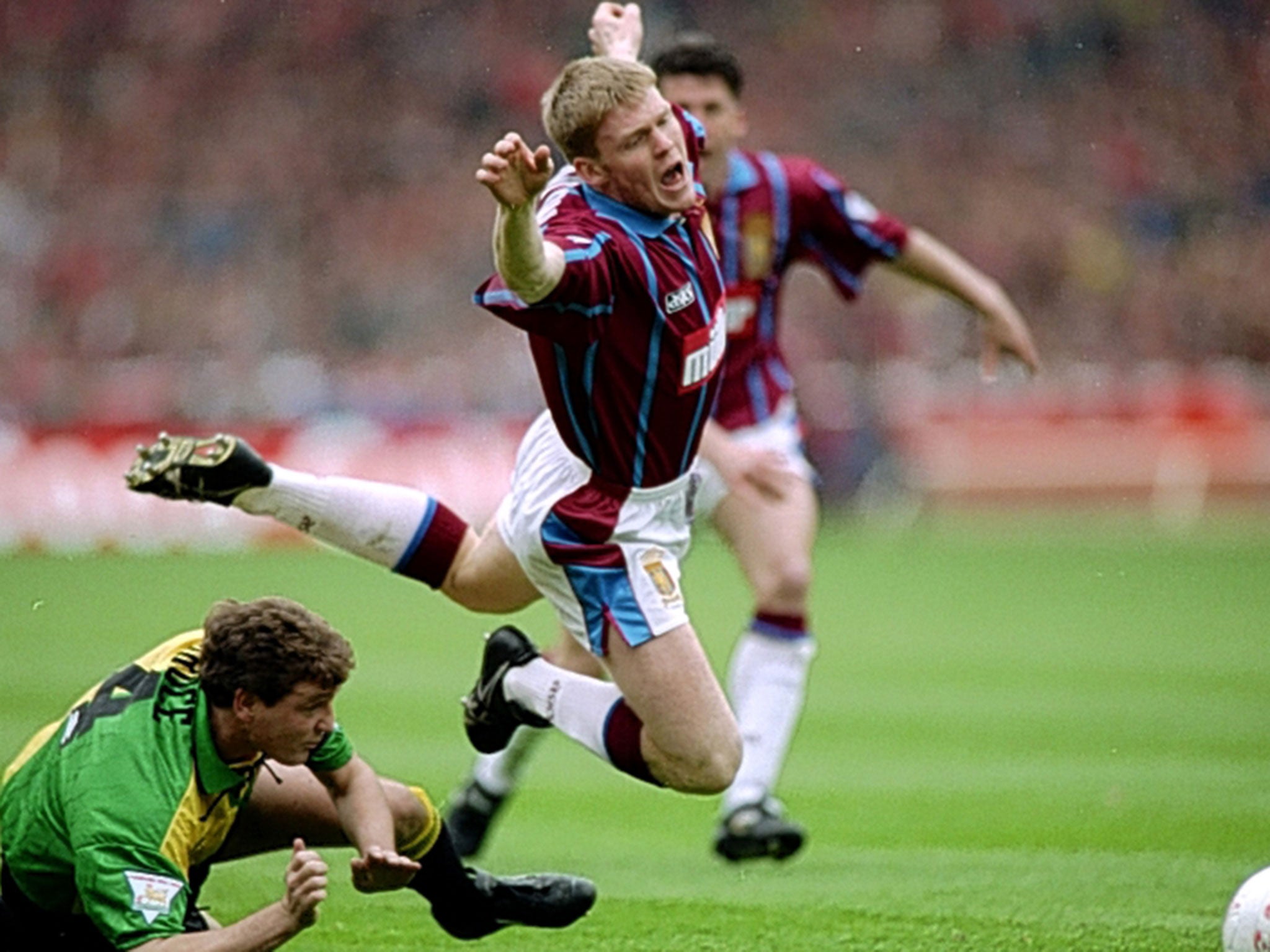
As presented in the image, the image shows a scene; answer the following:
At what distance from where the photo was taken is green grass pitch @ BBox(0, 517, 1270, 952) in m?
5.77

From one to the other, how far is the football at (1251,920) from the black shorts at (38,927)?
7.18ft

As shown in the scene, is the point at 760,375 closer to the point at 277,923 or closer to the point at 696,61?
the point at 696,61

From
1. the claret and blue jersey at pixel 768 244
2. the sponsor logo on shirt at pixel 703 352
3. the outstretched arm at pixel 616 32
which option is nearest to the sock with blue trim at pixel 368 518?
the sponsor logo on shirt at pixel 703 352

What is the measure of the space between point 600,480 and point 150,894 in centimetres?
185

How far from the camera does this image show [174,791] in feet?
13.9

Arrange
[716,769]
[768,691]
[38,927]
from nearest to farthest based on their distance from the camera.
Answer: [38,927] < [716,769] < [768,691]

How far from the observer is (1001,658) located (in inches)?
500

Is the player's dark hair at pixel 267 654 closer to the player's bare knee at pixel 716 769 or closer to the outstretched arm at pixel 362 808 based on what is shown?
the outstretched arm at pixel 362 808

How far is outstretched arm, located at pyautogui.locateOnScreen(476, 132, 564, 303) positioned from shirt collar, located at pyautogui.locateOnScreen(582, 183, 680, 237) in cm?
49

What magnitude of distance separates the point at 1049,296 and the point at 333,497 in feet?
64.5

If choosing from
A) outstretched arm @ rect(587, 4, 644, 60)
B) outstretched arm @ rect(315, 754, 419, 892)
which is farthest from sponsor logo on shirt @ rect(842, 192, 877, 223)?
outstretched arm @ rect(315, 754, 419, 892)

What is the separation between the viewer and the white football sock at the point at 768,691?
682 cm

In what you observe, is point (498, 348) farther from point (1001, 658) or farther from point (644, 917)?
point (644, 917)

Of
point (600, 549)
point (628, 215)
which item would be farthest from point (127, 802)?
point (628, 215)
